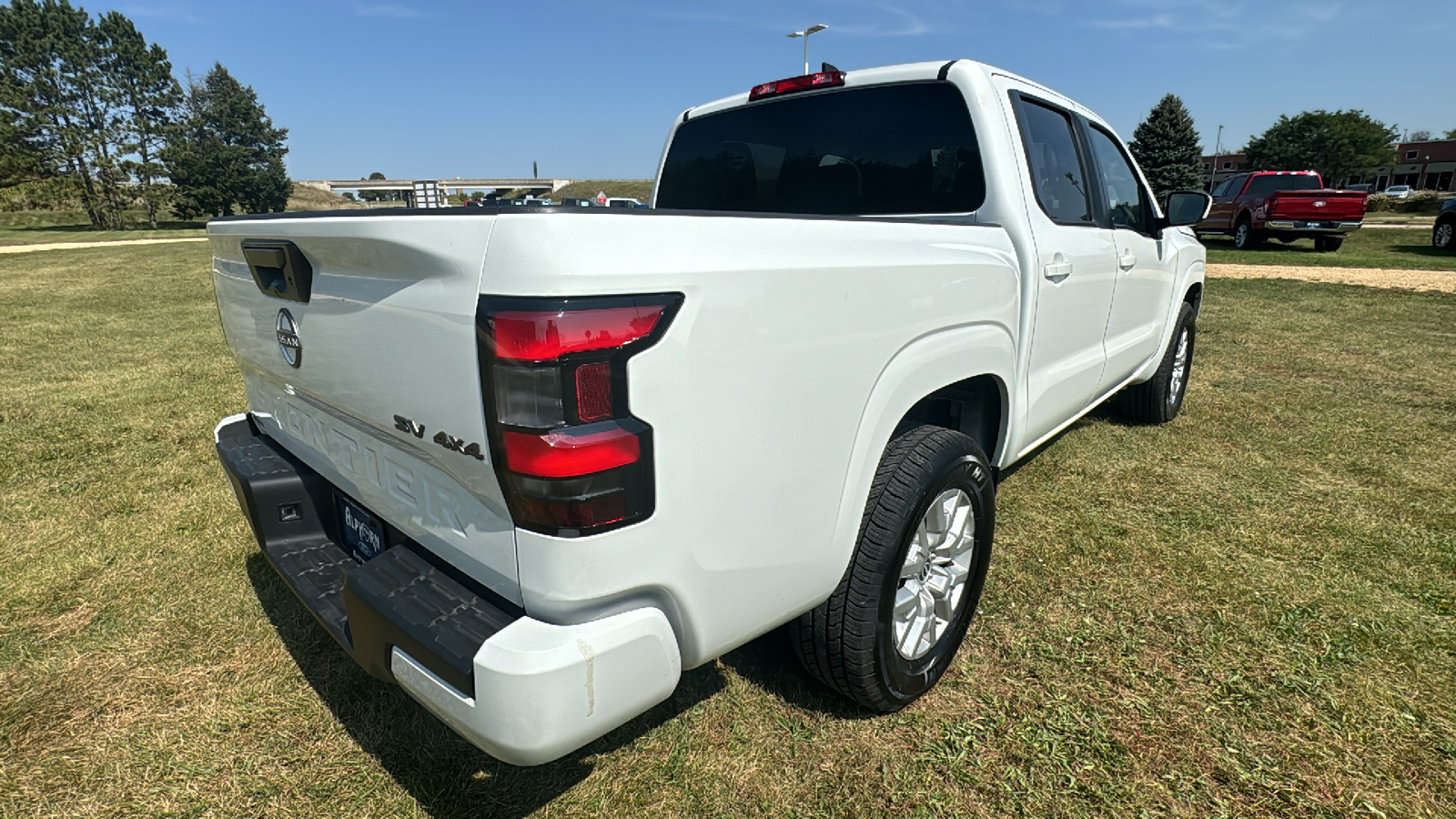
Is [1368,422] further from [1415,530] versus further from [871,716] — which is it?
[871,716]

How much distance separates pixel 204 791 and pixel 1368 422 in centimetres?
655

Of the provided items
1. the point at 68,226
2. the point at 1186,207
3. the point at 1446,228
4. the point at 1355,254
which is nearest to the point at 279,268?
the point at 1186,207

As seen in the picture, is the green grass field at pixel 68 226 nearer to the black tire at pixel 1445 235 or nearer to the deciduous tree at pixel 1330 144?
the black tire at pixel 1445 235

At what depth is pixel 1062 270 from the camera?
8.98 ft

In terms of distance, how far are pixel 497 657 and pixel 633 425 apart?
48 centimetres

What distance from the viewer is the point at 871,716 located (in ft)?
7.36

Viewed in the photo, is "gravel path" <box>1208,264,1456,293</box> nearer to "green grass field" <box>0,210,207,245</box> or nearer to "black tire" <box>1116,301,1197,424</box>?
"black tire" <box>1116,301,1197,424</box>

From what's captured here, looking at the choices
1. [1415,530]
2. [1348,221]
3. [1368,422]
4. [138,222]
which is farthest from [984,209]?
[138,222]

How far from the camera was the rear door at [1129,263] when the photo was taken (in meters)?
3.48

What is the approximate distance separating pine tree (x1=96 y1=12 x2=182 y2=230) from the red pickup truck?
5860 centimetres

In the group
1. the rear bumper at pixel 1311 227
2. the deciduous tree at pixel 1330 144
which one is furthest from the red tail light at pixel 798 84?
the deciduous tree at pixel 1330 144

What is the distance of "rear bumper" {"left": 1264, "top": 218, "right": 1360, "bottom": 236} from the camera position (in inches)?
674

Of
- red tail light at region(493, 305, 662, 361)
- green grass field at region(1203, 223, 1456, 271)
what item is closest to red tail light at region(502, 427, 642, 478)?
red tail light at region(493, 305, 662, 361)

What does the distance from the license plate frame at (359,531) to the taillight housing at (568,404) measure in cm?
79
